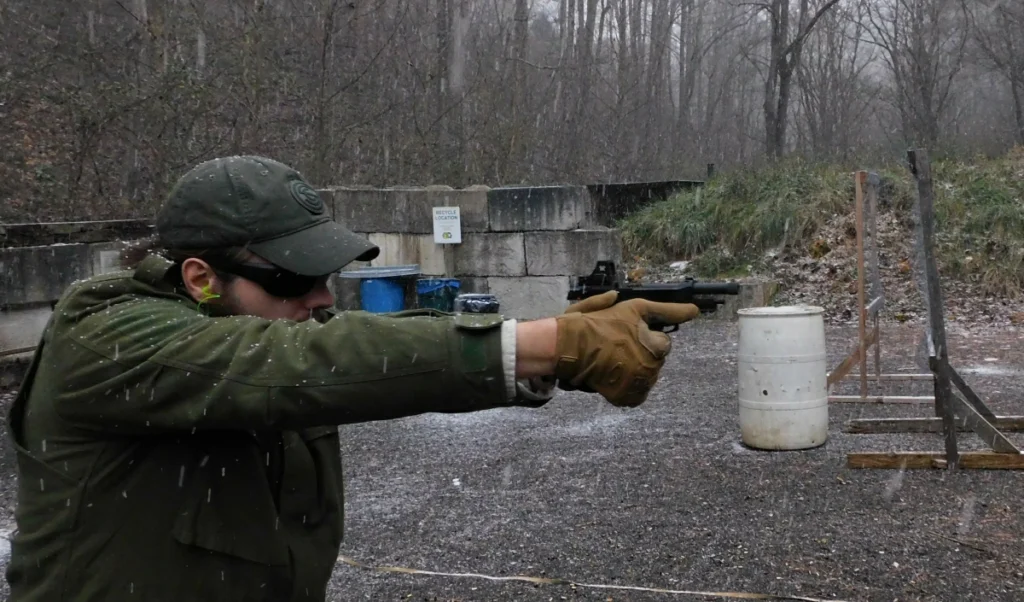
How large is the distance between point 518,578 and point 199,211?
312 cm

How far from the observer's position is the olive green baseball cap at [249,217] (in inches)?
68.9

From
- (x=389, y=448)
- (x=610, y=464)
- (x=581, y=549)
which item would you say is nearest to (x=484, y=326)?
(x=581, y=549)

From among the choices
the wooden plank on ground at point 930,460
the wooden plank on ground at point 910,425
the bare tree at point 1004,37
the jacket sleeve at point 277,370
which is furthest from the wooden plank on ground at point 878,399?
the bare tree at point 1004,37

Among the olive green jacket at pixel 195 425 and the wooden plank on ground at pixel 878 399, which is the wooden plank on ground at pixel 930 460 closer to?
the wooden plank on ground at pixel 878 399

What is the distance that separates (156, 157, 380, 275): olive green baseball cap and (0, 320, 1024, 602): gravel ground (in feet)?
9.27

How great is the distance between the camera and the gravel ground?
429cm

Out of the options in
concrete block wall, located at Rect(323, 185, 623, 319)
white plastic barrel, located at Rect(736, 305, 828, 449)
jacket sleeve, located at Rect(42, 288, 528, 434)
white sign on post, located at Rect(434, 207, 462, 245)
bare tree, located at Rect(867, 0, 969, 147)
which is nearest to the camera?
jacket sleeve, located at Rect(42, 288, 528, 434)

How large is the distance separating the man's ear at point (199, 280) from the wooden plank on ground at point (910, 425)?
5.90 metres

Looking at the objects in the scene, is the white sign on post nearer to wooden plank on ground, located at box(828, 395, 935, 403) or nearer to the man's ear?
wooden plank on ground, located at box(828, 395, 935, 403)

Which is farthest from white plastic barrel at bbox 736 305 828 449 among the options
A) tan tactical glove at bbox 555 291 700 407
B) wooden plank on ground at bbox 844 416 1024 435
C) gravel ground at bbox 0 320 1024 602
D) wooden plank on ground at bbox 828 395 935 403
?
tan tactical glove at bbox 555 291 700 407

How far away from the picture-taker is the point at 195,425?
1.52m

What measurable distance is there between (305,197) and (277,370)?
0.51 meters

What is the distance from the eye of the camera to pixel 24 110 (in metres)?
10.7

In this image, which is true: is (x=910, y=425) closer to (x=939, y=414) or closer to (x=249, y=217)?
(x=939, y=414)
